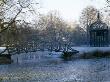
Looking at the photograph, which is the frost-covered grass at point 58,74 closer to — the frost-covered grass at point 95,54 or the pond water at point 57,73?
the pond water at point 57,73

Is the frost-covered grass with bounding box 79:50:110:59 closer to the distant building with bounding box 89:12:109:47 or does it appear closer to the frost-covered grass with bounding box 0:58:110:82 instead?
the distant building with bounding box 89:12:109:47

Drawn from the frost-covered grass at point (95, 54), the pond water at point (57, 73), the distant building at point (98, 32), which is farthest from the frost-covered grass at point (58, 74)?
the distant building at point (98, 32)

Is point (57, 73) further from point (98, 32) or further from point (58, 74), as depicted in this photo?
point (98, 32)

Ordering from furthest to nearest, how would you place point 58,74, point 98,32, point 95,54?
point 98,32
point 95,54
point 58,74

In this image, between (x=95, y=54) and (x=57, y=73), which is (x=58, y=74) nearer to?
(x=57, y=73)

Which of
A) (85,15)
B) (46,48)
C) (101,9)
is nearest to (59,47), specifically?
(46,48)

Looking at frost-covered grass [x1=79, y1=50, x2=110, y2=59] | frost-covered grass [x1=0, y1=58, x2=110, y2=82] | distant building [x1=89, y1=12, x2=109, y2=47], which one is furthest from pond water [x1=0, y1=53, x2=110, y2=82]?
distant building [x1=89, y1=12, x2=109, y2=47]

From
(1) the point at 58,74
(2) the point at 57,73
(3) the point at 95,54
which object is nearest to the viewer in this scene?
(1) the point at 58,74

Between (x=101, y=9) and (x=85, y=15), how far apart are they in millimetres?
60175

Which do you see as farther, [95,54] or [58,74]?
[95,54]

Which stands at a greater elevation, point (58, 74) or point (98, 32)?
point (98, 32)

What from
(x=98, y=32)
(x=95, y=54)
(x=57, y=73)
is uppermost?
Answer: (x=98, y=32)

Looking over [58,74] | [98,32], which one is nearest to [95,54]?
[98,32]

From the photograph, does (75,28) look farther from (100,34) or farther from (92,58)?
(92,58)
